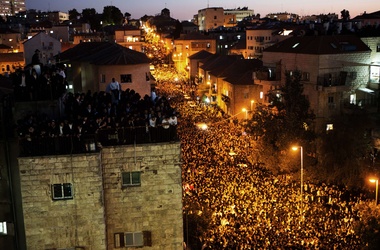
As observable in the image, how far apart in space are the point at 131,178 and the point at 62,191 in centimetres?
231

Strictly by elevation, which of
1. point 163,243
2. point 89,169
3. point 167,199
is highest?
point 89,169

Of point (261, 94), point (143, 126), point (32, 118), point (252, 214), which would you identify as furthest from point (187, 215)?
point (261, 94)

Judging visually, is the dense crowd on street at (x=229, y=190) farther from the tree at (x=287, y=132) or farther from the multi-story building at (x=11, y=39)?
the multi-story building at (x=11, y=39)

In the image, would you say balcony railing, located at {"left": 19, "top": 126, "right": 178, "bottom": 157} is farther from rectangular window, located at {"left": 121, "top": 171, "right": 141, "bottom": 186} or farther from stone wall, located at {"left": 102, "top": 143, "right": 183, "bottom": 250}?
rectangular window, located at {"left": 121, "top": 171, "right": 141, "bottom": 186}

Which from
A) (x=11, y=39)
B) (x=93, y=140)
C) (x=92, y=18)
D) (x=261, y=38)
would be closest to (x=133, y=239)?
(x=93, y=140)

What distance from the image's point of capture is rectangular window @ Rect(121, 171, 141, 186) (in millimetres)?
15734

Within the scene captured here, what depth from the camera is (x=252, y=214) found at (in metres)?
23.3

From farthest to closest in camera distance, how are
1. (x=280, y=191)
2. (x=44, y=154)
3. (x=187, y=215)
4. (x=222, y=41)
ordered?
(x=222, y=41) → (x=280, y=191) → (x=187, y=215) → (x=44, y=154)

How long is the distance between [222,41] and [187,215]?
6790 centimetres

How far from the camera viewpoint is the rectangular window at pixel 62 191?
14883 millimetres

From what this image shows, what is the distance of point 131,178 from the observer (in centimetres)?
1578

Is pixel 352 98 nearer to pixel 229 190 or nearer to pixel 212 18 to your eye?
pixel 229 190

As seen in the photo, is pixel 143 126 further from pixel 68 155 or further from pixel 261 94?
pixel 261 94

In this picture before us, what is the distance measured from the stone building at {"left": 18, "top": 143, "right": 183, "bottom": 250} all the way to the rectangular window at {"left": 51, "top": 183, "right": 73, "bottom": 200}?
0.03 metres
